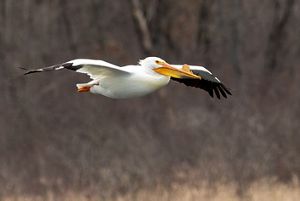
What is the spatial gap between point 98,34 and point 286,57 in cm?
456

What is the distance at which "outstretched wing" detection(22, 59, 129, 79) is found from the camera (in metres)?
7.41

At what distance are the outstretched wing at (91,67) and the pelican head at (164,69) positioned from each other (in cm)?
38

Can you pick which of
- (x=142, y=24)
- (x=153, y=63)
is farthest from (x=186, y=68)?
(x=142, y=24)

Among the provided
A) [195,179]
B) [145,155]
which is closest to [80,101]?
[145,155]

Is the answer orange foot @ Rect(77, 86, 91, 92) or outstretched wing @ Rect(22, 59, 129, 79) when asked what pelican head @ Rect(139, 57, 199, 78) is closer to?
outstretched wing @ Rect(22, 59, 129, 79)

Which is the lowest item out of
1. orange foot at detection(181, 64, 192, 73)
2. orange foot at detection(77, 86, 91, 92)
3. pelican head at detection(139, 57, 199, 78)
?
orange foot at detection(77, 86, 91, 92)

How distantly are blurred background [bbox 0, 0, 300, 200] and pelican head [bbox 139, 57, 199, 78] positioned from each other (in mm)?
5685

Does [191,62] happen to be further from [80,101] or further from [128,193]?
[128,193]

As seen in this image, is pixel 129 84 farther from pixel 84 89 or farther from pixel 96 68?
pixel 84 89

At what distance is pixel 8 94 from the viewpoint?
18.9 m

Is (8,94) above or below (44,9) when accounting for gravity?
below

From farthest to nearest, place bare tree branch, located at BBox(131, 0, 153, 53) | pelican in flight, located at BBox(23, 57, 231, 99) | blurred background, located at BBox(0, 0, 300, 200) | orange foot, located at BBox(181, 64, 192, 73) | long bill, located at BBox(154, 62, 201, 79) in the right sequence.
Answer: bare tree branch, located at BBox(131, 0, 153, 53), blurred background, located at BBox(0, 0, 300, 200), orange foot, located at BBox(181, 64, 192, 73), long bill, located at BBox(154, 62, 201, 79), pelican in flight, located at BBox(23, 57, 231, 99)

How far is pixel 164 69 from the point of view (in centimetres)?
815

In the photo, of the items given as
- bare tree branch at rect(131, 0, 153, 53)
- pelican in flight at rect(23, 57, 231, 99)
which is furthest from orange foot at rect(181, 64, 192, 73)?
bare tree branch at rect(131, 0, 153, 53)
